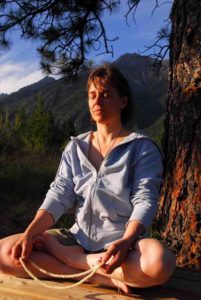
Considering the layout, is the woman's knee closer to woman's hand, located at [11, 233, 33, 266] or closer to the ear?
woman's hand, located at [11, 233, 33, 266]

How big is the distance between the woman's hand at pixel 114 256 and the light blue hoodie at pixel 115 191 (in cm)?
16

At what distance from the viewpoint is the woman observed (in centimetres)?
215

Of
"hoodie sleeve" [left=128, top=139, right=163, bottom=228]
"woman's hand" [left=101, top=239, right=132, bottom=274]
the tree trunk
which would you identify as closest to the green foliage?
the tree trunk

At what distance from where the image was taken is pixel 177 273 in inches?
99.8

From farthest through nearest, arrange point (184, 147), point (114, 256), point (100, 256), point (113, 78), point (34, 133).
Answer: point (34, 133), point (184, 147), point (113, 78), point (100, 256), point (114, 256)

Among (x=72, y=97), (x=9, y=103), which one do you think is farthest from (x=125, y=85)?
(x=9, y=103)

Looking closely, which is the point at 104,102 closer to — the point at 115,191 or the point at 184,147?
the point at 115,191

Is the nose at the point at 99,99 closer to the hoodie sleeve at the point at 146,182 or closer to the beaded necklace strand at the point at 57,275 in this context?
the hoodie sleeve at the point at 146,182

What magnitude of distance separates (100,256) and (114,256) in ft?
0.49

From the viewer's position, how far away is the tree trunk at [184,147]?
9.57 feet

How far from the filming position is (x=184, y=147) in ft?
9.81

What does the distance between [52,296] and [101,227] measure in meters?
0.32

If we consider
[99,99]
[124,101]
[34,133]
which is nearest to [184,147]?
[124,101]

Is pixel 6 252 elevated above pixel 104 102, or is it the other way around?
pixel 104 102
